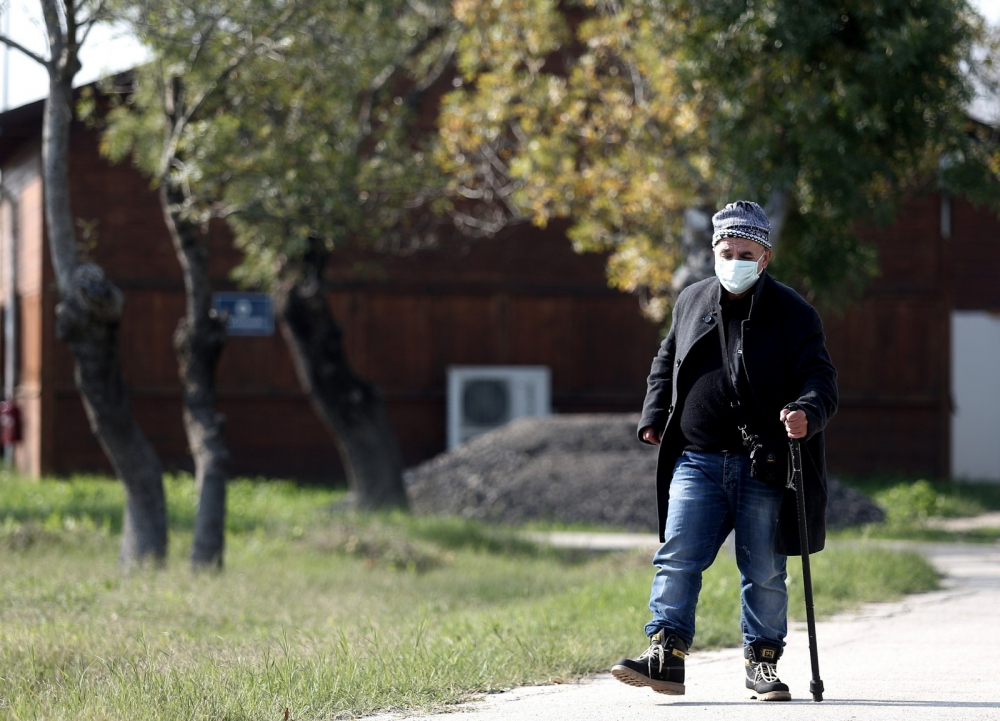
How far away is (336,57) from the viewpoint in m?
13.1

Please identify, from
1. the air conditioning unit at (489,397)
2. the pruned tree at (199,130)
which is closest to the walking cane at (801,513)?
the pruned tree at (199,130)

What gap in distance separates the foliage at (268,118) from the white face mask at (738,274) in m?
6.21

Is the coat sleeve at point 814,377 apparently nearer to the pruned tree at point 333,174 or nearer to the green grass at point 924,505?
the pruned tree at point 333,174

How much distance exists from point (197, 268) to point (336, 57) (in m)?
2.37

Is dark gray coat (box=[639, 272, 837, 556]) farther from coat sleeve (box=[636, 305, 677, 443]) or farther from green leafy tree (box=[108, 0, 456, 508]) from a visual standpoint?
green leafy tree (box=[108, 0, 456, 508])

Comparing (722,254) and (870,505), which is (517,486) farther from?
(722,254)

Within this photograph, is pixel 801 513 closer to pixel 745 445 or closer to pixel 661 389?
pixel 745 445

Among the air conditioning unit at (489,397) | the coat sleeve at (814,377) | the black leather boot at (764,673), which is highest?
the coat sleeve at (814,377)

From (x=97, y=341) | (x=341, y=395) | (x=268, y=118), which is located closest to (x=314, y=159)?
(x=268, y=118)

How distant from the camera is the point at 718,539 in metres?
6.07

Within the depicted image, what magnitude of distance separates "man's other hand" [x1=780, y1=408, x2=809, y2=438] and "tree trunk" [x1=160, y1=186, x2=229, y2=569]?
6.85m

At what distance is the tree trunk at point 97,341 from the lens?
11.0 meters

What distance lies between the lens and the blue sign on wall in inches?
882

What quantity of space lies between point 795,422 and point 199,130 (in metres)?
7.23
